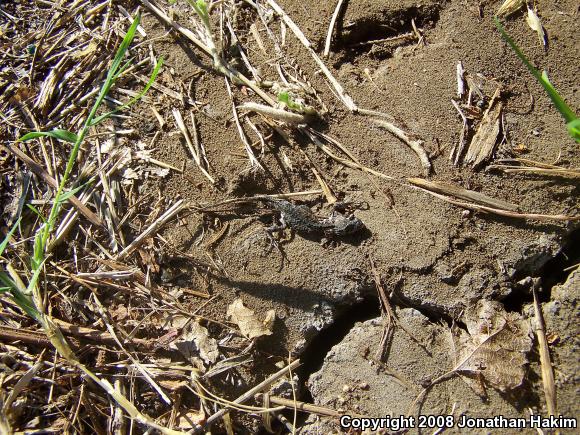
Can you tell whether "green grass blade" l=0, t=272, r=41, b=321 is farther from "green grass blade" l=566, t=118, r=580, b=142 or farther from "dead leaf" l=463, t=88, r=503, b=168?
"green grass blade" l=566, t=118, r=580, b=142

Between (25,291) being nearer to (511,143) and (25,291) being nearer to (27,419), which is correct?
(27,419)

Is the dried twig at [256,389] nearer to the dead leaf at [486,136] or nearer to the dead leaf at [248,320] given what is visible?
the dead leaf at [248,320]

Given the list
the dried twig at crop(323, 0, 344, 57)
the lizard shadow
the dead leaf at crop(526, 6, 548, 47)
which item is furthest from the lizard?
the dead leaf at crop(526, 6, 548, 47)

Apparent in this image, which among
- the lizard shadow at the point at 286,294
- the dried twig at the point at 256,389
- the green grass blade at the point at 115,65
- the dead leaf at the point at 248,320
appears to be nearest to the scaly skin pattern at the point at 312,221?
the lizard shadow at the point at 286,294

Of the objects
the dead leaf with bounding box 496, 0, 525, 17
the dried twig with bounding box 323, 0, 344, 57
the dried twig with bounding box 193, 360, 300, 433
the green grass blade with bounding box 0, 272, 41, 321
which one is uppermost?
the green grass blade with bounding box 0, 272, 41, 321

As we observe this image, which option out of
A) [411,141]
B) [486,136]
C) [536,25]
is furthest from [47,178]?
[536,25]

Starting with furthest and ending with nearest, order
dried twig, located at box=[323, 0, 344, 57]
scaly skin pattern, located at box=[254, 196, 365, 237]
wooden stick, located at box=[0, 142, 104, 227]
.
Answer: dried twig, located at box=[323, 0, 344, 57] → wooden stick, located at box=[0, 142, 104, 227] → scaly skin pattern, located at box=[254, 196, 365, 237]
